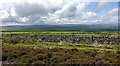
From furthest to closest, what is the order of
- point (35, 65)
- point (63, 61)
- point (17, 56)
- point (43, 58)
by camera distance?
point (17, 56)
point (43, 58)
point (63, 61)
point (35, 65)

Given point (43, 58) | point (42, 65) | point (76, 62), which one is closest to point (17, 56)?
point (43, 58)

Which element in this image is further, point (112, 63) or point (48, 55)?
point (48, 55)

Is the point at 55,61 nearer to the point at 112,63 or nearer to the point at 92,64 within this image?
the point at 92,64

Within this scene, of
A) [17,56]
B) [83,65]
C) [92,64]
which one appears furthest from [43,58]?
[92,64]

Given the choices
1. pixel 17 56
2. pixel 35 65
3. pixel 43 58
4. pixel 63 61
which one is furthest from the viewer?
pixel 17 56

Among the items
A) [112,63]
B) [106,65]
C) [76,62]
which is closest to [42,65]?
[76,62]

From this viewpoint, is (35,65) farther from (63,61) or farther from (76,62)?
(76,62)

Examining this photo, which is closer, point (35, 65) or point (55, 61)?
point (35, 65)

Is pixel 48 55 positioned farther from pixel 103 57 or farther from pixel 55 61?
pixel 103 57
